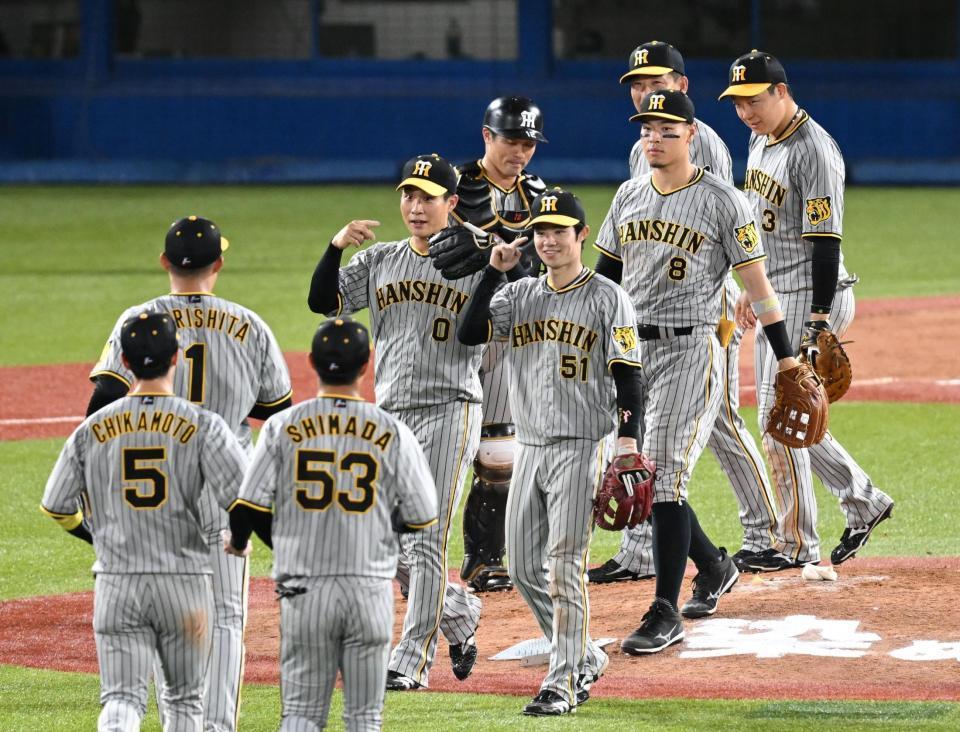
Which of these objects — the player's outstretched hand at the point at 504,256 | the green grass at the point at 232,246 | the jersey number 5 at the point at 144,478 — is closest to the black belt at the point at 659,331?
the player's outstretched hand at the point at 504,256

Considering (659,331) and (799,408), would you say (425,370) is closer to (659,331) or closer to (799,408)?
(659,331)

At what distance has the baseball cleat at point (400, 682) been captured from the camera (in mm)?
5387

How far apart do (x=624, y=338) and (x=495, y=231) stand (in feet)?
4.76

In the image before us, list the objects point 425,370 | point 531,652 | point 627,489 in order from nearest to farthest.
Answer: point 627,489 → point 425,370 → point 531,652

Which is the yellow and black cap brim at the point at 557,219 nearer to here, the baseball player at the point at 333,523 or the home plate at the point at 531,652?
the baseball player at the point at 333,523

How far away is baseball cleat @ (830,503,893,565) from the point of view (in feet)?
22.6

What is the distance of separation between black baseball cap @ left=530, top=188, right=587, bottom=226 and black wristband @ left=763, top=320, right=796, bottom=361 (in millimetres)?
1191

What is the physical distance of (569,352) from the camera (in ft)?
17.0

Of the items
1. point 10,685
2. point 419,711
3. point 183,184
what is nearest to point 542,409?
point 419,711

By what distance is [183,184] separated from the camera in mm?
24453

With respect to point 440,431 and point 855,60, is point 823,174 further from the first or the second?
point 855,60

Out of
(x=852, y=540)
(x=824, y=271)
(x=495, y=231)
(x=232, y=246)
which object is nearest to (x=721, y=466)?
(x=852, y=540)

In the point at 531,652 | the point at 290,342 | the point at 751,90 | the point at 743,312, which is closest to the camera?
the point at 531,652

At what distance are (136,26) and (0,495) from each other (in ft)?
57.8
